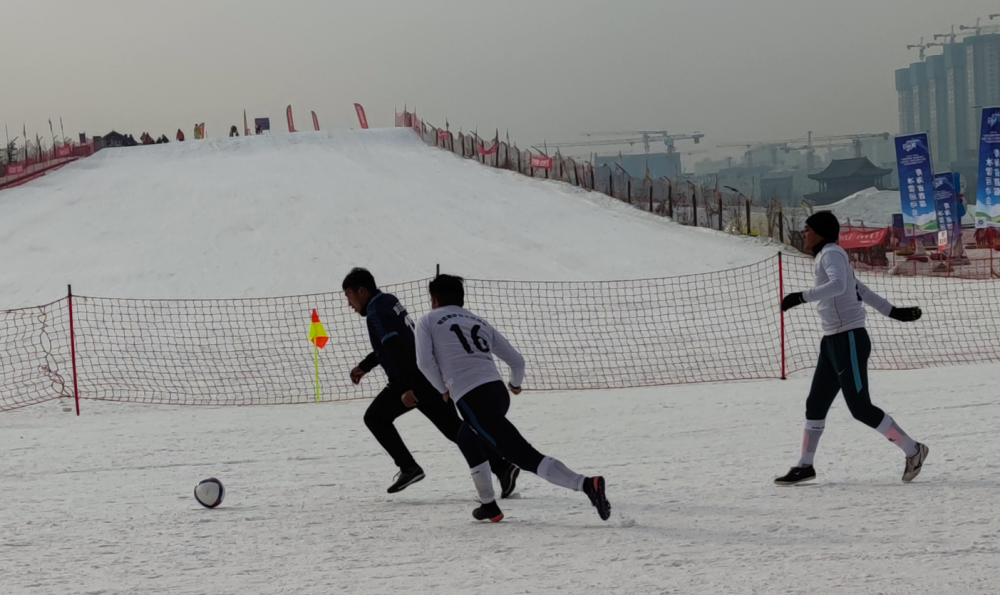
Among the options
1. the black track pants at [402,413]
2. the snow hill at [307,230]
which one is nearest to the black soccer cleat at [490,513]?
the black track pants at [402,413]

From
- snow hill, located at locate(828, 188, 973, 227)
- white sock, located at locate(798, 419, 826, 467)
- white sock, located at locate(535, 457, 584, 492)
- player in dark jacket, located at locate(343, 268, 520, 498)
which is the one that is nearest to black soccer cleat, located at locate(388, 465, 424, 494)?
player in dark jacket, located at locate(343, 268, 520, 498)

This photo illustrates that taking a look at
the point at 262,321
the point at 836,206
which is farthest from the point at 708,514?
the point at 836,206

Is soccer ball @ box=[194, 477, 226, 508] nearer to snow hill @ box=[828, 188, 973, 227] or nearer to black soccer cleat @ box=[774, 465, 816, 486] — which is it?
black soccer cleat @ box=[774, 465, 816, 486]

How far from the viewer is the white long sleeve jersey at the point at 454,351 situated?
571 centimetres

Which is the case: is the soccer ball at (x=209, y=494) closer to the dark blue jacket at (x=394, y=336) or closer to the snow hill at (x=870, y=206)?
the dark blue jacket at (x=394, y=336)

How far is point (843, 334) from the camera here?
20.7 feet

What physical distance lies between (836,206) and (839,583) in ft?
235

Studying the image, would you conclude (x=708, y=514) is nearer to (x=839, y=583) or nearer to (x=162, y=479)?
(x=839, y=583)

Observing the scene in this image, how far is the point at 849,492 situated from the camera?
6.26 m

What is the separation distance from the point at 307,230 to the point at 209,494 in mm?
21180

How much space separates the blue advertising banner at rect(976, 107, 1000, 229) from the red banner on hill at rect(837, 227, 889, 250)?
2.92m

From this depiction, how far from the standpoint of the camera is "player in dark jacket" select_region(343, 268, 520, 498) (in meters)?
6.36

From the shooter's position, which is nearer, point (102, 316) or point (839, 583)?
point (839, 583)

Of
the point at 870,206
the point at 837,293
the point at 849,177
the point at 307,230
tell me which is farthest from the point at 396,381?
the point at 849,177
